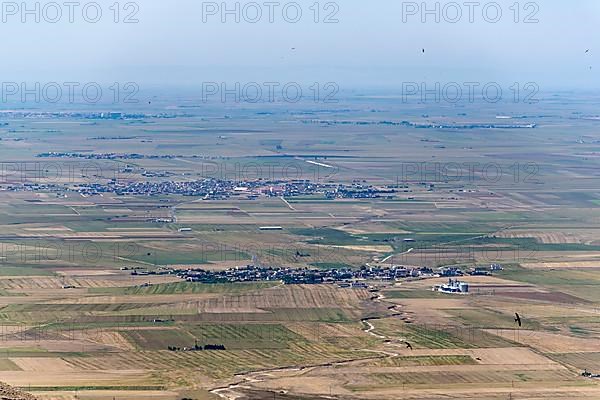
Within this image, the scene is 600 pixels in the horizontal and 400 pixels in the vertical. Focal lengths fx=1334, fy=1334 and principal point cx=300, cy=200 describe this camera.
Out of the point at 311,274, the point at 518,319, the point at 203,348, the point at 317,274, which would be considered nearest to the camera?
the point at 203,348

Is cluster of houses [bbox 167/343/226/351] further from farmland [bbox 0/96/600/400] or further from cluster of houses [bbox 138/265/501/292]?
cluster of houses [bbox 138/265/501/292]

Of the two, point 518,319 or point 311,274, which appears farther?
point 311,274

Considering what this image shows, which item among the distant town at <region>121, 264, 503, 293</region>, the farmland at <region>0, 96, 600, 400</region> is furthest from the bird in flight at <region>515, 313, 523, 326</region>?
the distant town at <region>121, 264, 503, 293</region>

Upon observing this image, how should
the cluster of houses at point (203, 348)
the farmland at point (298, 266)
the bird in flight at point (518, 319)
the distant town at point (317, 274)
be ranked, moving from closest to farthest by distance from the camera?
the farmland at point (298, 266)
the cluster of houses at point (203, 348)
the bird in flight at point (518, 319)
the distant town at point (317, 274)

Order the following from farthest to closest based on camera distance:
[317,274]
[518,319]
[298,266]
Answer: [298,266] < [317,274] < [518,319]

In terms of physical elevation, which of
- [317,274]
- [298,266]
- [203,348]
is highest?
[298,266]

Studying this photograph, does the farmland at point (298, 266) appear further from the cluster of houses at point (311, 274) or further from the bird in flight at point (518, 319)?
the cluster of houses at point (311, 274)

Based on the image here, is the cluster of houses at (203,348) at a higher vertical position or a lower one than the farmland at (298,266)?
lower

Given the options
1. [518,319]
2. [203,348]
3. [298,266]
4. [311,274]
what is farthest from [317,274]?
[203,348]

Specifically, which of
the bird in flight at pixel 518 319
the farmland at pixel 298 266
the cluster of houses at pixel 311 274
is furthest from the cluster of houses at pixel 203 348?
the cluster of houses at pixel 311 274

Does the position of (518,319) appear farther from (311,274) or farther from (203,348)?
(311,274)

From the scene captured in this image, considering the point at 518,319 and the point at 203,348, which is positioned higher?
the point at 518,319
